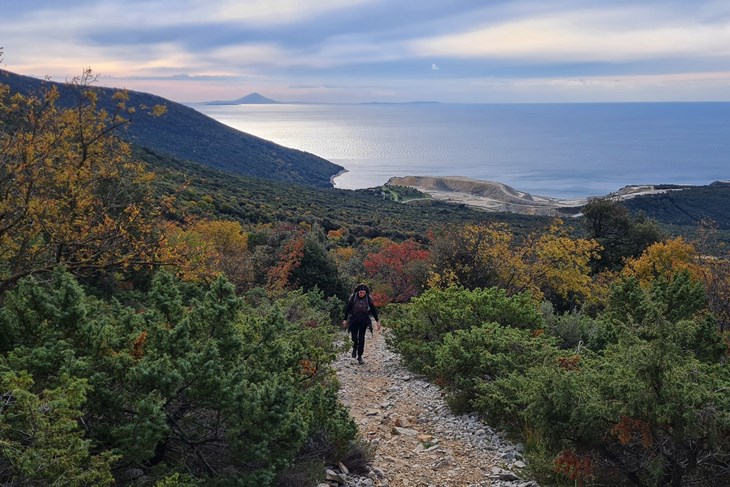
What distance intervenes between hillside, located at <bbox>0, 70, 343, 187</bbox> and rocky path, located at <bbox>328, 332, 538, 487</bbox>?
10439cm

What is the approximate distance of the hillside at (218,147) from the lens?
4469 inches

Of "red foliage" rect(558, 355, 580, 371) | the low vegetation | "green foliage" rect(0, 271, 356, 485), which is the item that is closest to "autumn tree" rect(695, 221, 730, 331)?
the low vegetation

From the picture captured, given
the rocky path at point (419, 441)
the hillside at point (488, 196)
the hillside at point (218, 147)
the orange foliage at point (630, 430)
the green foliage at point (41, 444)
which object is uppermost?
the hillside at point (218, 147)

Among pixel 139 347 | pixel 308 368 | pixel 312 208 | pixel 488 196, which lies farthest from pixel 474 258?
pixel 488 196

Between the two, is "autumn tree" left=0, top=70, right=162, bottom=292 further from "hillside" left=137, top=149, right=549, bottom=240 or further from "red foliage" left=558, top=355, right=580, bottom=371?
"hillside" left=137, top=149, right=549, bottom=240

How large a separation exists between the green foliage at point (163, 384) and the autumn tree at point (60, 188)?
1.77 metres

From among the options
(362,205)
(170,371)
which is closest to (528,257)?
(170,371)

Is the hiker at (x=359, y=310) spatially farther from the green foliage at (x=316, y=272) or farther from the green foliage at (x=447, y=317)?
the green foliage at (x=316, y=272)

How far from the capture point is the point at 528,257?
19859 mm

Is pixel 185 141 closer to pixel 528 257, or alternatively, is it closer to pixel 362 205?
pixel 362 205

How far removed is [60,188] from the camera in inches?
313

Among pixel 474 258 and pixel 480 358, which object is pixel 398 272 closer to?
pixel 474 258

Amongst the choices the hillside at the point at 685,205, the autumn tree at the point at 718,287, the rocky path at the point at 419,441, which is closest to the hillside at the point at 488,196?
the hillside at the point at 685,205

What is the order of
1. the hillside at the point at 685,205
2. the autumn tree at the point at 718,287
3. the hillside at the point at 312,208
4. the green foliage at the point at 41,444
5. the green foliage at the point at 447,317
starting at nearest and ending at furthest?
the green foliage at the point at 41,444, the green foliage at the point at 447,317, the autumn tree at the point at 718,287, the hillside at the point at 312,208, the hillside at the point at 685,205
